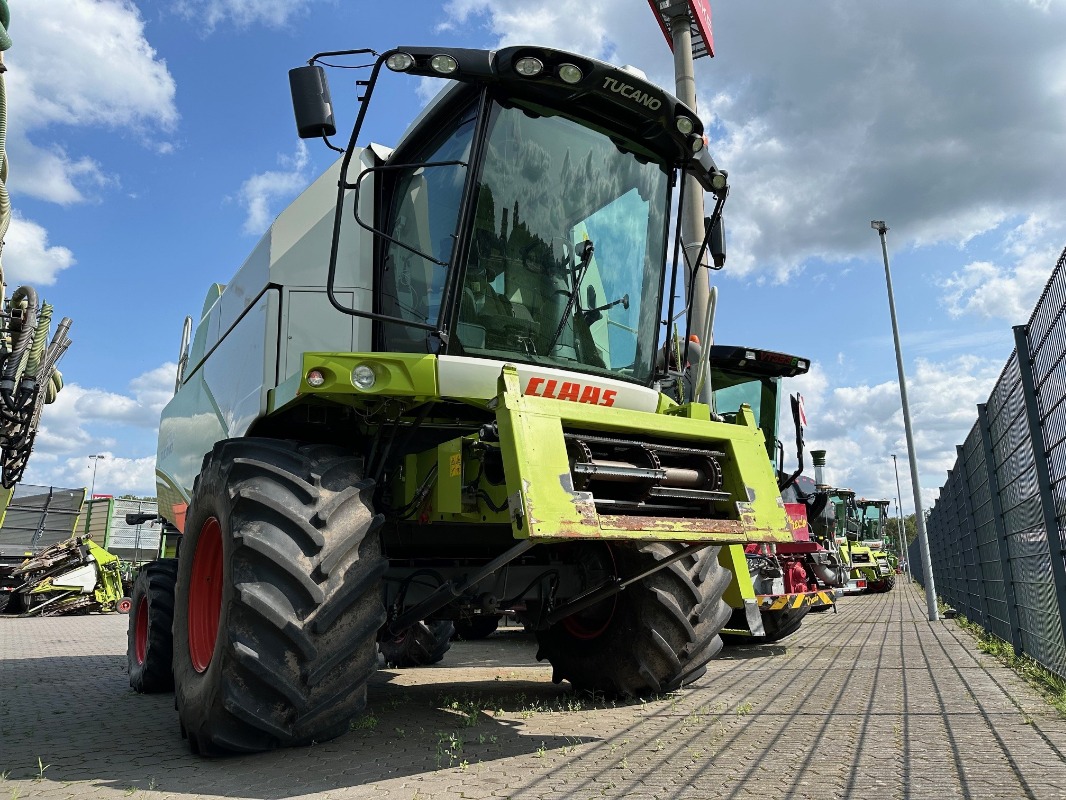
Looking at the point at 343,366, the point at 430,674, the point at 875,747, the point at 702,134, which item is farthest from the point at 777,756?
the point at 430,674

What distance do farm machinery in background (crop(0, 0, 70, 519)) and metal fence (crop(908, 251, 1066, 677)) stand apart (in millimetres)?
6312

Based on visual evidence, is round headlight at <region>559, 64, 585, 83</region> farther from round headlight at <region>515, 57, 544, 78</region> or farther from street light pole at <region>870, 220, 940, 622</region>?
street light pole at <region>870, 220, 940, 622</region>

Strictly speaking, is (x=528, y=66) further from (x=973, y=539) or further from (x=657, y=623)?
(x=973, y=539)

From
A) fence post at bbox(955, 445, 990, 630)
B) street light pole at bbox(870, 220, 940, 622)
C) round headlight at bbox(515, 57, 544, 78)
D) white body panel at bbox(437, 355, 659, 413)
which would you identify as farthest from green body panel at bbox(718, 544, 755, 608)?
street light pole at bbox(870, 220, 940, 622)

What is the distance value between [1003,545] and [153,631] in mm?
7547

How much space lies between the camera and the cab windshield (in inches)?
179

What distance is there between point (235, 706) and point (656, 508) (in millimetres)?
2160

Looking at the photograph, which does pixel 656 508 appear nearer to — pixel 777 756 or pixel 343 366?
pixel 777 756

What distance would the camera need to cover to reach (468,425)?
15.8 feet

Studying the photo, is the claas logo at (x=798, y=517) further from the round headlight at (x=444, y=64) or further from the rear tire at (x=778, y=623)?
the round headlight at (x=444, y=64)

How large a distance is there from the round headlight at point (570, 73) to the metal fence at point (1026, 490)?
3209mm

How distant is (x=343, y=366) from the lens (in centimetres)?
405

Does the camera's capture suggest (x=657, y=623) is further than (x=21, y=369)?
No

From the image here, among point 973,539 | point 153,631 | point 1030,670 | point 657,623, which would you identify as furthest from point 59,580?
point 1030,670
